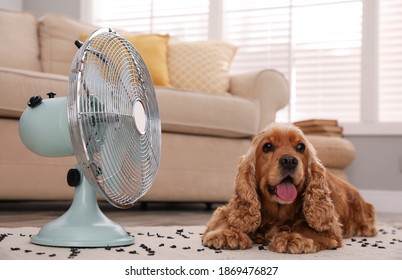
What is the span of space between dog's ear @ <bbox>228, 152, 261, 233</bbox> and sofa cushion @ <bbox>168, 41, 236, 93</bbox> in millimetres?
1992

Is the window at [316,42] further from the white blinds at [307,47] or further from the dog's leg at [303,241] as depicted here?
the dog's leg at [303,241]

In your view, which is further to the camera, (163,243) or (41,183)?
(41,183)

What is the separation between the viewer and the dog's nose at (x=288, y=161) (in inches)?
64.4

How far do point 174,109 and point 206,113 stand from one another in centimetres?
22

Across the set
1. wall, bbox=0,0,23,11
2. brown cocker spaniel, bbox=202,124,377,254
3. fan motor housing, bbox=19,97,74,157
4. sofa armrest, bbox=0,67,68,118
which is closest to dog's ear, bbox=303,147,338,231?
brown cocker spaniel, bbox=202,124,377,254

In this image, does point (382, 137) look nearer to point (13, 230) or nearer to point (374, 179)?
point (374, 179)

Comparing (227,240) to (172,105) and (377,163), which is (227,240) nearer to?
(172,105)

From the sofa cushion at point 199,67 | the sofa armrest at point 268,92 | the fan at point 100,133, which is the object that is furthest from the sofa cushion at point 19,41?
the fan at point 100,133

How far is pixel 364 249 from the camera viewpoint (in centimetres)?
181

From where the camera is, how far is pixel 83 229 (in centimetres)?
166

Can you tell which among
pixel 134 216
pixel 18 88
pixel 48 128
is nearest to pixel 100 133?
pixel 48 128

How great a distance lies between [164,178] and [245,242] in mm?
1325

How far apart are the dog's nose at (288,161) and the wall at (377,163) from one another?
2.68 meters

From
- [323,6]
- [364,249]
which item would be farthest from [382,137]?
→ [364,249]
